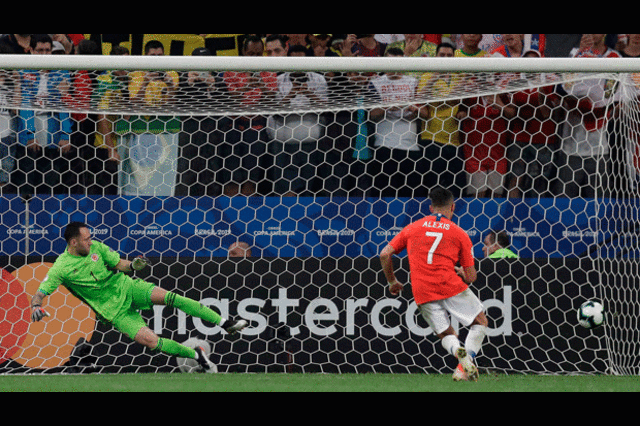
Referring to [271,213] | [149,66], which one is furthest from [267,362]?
[149,66]

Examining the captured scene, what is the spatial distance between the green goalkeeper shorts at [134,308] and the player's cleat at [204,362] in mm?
486

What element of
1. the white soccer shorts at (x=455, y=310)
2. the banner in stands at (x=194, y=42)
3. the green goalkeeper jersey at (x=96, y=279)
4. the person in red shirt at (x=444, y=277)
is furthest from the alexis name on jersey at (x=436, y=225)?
the banner in stands at (x=194, y=42)

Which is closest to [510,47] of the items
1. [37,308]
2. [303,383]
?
[303,383]

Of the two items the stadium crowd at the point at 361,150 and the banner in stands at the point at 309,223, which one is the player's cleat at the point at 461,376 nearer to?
the banner in stands at the point at 309,223

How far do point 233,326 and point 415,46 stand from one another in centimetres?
357

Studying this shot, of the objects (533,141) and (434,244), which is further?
(533,141)

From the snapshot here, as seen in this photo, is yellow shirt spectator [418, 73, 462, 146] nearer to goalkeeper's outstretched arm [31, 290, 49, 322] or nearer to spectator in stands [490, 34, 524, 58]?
spectator in stands [490, 34, 524, 58]

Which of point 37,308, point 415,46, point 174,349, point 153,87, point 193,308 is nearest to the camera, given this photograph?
point 37,308

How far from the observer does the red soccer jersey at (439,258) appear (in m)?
5.07

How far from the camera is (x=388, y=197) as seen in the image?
6875mm

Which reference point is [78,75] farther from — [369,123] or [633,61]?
[633,61]

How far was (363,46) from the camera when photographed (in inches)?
303

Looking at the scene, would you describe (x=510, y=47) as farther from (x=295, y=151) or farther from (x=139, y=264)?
(x=139, y=264)

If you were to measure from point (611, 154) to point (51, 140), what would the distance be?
196 inches
